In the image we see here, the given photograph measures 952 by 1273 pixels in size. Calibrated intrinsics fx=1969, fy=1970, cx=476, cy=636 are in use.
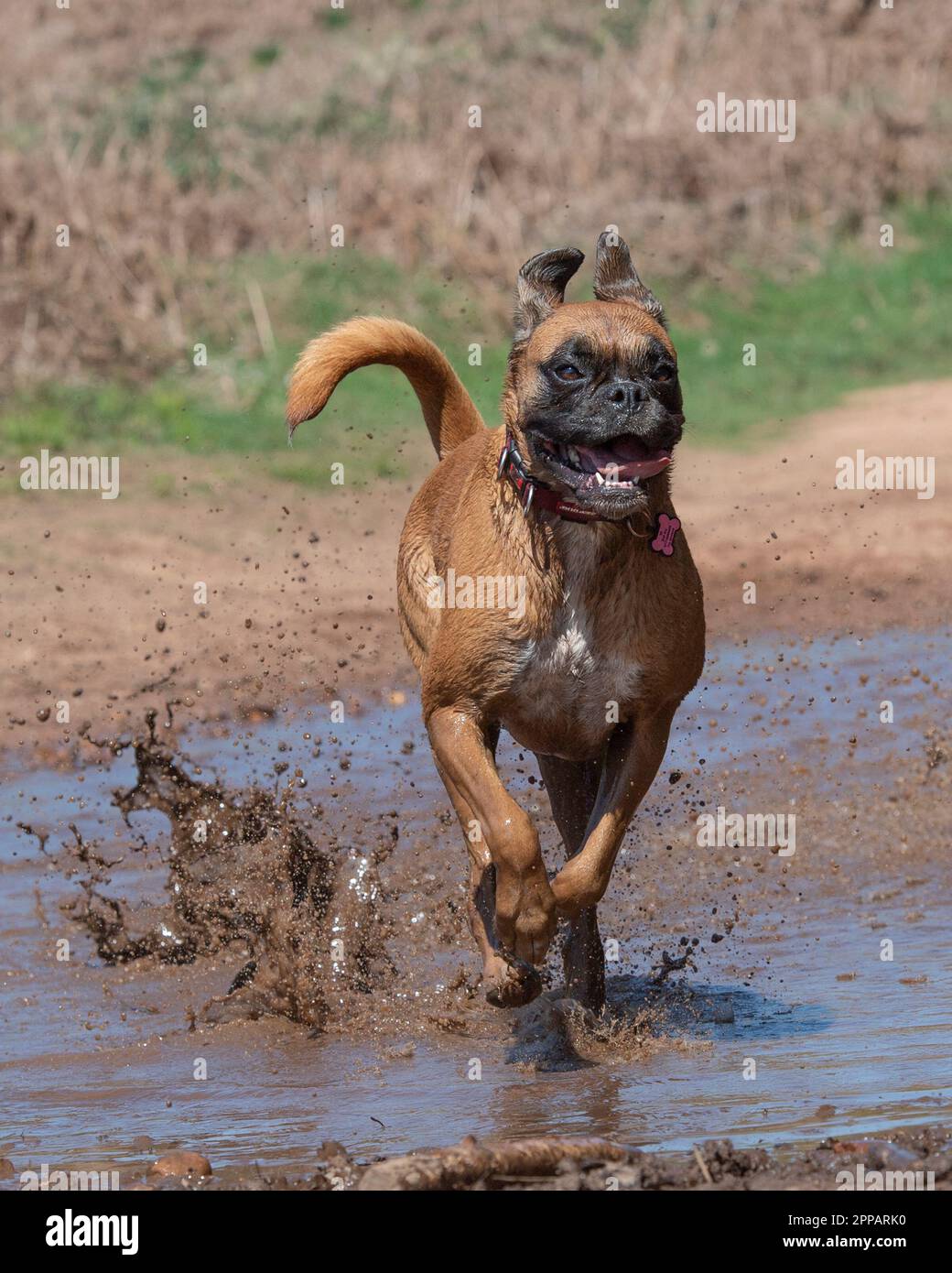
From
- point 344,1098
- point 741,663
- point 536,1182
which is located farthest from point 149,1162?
point 741,663

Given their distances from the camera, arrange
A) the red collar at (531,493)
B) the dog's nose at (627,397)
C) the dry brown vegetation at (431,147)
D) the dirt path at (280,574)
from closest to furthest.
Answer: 1. the dog's nose at (627,397)
2. the red collar at (531,493)
3. the dirt path at (280,574)
4. the dry brown vegetation at (431,147)

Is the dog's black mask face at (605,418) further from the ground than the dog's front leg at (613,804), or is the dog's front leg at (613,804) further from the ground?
the dog's black mask face at (605,418)

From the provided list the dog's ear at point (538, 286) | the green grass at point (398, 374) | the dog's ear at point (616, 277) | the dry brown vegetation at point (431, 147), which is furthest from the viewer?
the dry brown vegetation at point (431, 147)

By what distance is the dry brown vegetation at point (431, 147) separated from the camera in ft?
49.3

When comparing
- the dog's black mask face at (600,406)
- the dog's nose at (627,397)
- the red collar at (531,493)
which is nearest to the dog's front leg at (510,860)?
the red collar at (531,493)

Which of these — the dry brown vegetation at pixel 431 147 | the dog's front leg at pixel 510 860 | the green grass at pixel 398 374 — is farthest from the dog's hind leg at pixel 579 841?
the dry brown vegetation at pixel 431 147

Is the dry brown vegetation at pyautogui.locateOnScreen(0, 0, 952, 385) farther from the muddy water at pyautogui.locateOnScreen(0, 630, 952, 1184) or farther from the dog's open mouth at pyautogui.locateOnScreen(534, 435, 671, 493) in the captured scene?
the dog's open mouth at pyautogui.locateOnScreen(534, 435, 671, 493)

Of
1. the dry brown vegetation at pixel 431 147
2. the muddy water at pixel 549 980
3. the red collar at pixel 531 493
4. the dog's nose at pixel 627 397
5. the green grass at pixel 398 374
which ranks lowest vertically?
the muddy water at pixel 549 980

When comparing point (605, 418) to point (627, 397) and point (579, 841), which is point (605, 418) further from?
point (579, 841)

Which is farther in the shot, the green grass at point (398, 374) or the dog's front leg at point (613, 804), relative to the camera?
the green grass at point (398, 374)

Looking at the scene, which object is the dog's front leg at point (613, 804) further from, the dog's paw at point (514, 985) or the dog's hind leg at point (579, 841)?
the dog's hind leg at point (579, 841)

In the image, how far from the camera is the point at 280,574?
37.1 feet

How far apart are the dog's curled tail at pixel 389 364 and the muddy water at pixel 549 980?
151cm

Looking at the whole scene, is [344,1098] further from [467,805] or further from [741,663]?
[741,663]
